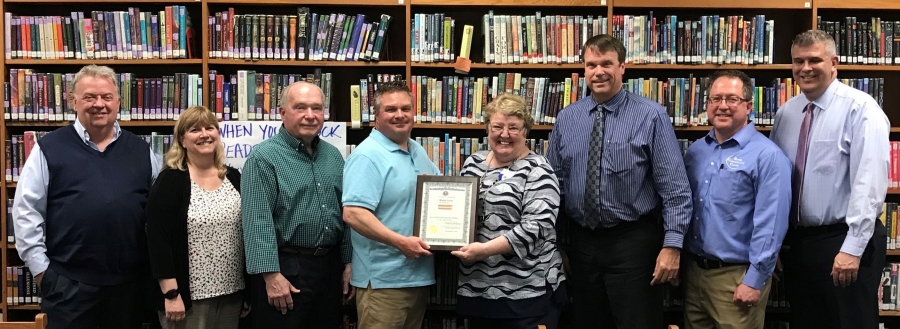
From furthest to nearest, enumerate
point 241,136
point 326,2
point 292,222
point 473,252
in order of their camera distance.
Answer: point 326,2
point 241,136
point 292,222
point 473,252

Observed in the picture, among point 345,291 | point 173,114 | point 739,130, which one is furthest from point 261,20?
point 739,130

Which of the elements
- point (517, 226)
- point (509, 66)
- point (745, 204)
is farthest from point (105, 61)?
point (745, 204)

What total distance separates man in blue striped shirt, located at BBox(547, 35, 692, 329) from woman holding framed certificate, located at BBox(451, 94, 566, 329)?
11.6 inches

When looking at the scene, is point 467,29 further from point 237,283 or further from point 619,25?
point 237,283

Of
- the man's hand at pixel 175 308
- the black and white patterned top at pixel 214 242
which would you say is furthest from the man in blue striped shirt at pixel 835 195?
the man's hand at pixel 175 308

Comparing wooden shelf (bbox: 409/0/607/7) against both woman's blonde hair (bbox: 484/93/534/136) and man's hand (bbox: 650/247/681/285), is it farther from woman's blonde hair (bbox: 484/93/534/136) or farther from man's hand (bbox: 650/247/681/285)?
man's hand (bbox: 650/247/681/285)

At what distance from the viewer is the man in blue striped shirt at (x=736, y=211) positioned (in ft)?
9.80

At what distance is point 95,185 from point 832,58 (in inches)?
135

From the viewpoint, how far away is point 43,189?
2.98 m

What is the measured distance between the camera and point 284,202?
9.45ft

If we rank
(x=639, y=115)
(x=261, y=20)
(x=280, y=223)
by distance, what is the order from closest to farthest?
(x=280, y=223), (x=639, y=115), (x=261, y=20)

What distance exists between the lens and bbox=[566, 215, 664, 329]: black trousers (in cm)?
306

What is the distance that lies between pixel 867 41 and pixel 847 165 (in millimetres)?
1273

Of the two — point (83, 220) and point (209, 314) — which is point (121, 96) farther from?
point (209, 314)
